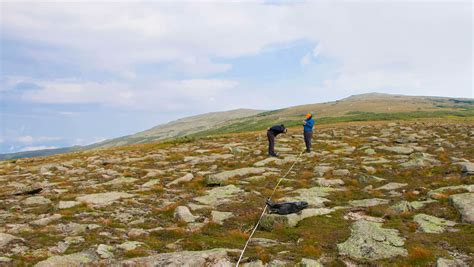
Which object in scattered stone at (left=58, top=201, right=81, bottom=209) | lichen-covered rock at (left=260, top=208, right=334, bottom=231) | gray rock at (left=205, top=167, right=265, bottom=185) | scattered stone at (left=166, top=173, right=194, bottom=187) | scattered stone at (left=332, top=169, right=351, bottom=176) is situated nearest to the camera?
lichen-covered rock at (left=260, top=208, right=334, bottom=231)

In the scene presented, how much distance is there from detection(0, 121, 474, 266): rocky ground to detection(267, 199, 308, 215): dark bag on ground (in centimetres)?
31

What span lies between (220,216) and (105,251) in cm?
465

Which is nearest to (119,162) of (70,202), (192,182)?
(192,182)

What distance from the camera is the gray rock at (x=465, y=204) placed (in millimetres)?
11181

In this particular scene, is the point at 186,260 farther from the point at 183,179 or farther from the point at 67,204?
the point at 183,179

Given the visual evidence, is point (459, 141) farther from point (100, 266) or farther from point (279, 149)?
point (100, 266)

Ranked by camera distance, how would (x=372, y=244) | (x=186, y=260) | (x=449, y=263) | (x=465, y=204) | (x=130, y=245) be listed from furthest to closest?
(x=465, y=204) < (x=130, y=245) < (x=372, y=244) < (x=186, y=260) < (x=449, y=263)

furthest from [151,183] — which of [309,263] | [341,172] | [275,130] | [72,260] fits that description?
[309,263]

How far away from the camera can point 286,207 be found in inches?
503

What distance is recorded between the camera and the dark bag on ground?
12633 mm

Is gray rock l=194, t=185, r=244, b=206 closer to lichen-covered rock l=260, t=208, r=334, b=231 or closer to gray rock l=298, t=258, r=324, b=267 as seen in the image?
lichen-covered rock l=260, t=208, r=334, b=231

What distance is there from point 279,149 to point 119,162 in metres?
14.4

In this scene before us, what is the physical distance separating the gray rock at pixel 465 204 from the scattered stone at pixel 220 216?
8.19 m

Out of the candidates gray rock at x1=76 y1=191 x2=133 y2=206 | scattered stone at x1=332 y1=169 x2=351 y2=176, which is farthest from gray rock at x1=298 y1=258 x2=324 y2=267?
scattered stone at x1=332 y1=169 x2=351 y2=176
